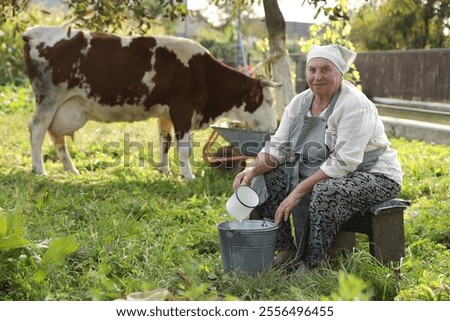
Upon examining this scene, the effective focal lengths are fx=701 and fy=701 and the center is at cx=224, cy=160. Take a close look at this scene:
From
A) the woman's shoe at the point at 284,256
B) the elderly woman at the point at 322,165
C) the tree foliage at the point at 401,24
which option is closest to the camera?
the elderly woman at the point at 322,165

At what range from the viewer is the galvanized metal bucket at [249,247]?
3.82 metres

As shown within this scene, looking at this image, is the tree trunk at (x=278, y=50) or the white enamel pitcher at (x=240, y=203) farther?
the tree trunk at (x=278, y=50)

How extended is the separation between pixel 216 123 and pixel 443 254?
518cm

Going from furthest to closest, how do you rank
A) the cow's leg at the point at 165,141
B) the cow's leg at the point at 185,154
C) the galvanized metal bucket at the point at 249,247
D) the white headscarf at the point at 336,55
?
1. the cow's leg at the point at 165,141
2. the cow's leg at the point at 185,154
3. the white headscarf at the point at 336,55
4. the galvanized metal bucket at the point at 249,247

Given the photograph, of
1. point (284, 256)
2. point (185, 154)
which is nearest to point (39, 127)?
point (185, 154)

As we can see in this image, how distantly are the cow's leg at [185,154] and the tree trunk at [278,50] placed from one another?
1547 mm

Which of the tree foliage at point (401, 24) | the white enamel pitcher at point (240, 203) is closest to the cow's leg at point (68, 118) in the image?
the white enamel pitcher at point (240, 203)

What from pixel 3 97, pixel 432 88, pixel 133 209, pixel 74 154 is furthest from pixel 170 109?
pixel 432 88

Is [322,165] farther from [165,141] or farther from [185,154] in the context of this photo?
[165,141]

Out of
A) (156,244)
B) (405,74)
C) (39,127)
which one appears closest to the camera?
(156,244)

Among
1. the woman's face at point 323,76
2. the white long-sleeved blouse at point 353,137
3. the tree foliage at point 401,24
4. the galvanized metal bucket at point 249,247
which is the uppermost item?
the tree foliage at point 401,24

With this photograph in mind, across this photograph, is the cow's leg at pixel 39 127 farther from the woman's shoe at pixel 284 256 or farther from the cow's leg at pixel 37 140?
the woman's shoe at pixel 284 256

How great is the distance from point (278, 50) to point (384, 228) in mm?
5041

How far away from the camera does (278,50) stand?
8.83 m
